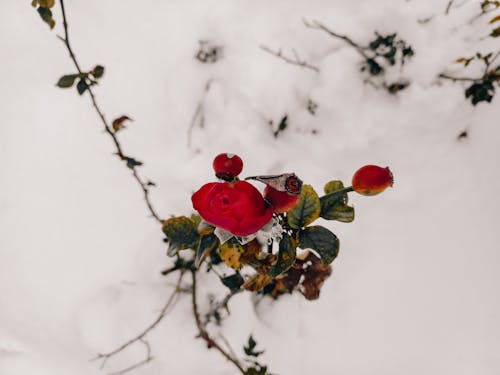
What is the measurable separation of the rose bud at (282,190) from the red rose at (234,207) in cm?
2

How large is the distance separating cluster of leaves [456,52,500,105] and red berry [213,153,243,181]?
92 centimetres

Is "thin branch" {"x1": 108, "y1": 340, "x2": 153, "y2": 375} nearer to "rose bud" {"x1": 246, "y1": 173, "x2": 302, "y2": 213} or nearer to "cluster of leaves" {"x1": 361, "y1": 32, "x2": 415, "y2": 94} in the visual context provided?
"rose bud" {"x1": 246, "y1": 173, "x2": 302, "y2": 213}

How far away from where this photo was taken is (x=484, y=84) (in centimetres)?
113

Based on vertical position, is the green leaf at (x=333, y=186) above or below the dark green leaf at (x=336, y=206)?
above

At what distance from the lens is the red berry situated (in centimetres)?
48

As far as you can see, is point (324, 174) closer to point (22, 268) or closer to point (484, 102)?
point (484, 102)

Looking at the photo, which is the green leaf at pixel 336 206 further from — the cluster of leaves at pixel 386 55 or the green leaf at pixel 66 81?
the cluster of leaves at pixel 386 55

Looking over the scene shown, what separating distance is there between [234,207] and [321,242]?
0.91 ft

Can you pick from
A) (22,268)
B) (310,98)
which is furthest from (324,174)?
(22,268)

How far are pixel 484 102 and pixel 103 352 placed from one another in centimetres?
128

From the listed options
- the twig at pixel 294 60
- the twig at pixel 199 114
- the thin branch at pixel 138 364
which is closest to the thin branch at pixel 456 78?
the twig at pixel 294 60

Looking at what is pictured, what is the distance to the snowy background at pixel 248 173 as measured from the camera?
113 cm

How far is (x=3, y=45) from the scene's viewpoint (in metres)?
1.20

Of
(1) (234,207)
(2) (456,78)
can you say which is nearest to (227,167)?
(1) (234,207)
